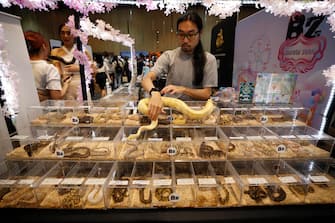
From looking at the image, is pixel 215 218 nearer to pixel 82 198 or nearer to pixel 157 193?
pixel 157 193

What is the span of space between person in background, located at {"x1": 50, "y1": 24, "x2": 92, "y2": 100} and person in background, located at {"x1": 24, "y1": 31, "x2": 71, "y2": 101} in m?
0.05

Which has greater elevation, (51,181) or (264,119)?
(264,119)

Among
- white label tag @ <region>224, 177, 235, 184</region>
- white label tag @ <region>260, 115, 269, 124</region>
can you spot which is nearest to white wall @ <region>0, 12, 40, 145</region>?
white label tag @ <region>224, 177, 235, 184</region>

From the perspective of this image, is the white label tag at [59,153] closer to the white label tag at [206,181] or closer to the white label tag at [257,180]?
the white label tag at [206,181]

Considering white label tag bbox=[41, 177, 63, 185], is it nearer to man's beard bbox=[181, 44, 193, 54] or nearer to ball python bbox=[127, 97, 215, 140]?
ball python bbox=[127, 97, 215, 140]

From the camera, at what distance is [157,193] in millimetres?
962

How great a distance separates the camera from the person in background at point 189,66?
1358mm

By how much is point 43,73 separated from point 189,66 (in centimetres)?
148

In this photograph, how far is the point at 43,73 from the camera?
1.77 meters

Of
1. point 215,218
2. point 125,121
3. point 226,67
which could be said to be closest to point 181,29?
point 125,121

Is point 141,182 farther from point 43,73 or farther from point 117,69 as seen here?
point 117,69

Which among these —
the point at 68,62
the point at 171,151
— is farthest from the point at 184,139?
the point at 68,62

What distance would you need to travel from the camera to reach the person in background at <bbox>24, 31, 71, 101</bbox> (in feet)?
5.55

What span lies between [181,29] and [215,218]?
1.28 meters
